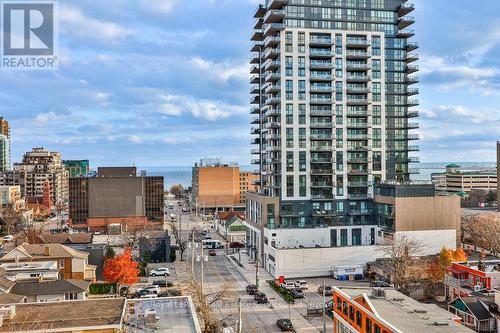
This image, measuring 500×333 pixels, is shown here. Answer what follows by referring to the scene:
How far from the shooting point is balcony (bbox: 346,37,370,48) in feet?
242

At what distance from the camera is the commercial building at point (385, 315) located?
3047 cm

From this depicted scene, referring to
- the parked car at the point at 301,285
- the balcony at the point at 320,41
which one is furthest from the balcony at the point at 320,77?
the parked car at the point at 301,285

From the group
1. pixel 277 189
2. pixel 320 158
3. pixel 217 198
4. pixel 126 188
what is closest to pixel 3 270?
pixel 277 189

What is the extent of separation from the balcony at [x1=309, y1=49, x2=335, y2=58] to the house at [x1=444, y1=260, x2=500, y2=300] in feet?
114

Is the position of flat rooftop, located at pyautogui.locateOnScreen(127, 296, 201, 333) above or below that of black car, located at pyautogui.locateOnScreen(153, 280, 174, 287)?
above

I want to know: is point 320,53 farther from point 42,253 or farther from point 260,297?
point 42,253

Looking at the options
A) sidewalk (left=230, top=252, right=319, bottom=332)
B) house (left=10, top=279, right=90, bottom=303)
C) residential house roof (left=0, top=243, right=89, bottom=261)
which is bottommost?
sidewalk (left=230, top=252, right=319, bottom=332)

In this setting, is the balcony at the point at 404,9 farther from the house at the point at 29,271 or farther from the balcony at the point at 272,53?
the house at the point at 29,271

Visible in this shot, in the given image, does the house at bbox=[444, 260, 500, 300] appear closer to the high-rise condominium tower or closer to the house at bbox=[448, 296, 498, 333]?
the house at bbox=[448, 296, 498, 333]

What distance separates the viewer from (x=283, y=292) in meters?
54.8

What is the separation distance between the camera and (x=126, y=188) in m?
107

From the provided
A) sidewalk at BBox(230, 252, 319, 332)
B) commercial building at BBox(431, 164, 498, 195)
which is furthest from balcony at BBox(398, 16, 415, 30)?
commercial building at BBox(431, 164, 498, 195)

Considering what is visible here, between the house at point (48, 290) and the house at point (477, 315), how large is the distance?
31973mm

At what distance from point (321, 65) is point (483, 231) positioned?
35.3 metres
